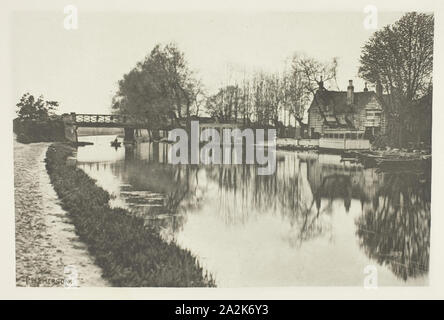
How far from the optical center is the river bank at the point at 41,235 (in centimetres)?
346

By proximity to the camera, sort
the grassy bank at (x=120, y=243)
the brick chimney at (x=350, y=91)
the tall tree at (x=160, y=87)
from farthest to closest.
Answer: the brick chimney at (x=350, y=91), the tall tree at (x=160, y=87), the grassy bank at (x=120, y=243)

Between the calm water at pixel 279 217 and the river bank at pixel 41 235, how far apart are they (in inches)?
15.4

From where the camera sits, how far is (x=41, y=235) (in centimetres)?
351

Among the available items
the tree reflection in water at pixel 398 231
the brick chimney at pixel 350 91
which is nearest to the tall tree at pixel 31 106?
the brick chimney at pixel 350 91

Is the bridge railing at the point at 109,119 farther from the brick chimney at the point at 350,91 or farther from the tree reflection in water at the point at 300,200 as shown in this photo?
the brick chimney at the point at 350,91

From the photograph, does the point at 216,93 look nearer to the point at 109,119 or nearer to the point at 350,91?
the point at 109,119

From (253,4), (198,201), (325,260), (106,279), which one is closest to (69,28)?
(253,4)

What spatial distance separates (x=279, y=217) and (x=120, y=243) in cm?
135

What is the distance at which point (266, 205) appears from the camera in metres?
3.61

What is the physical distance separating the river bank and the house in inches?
89.1

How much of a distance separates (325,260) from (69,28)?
2.90 m

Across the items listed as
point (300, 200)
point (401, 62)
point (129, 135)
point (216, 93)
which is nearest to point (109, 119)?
point (129, 135)

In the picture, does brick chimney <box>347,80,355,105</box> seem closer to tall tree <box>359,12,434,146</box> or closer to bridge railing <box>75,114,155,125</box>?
tall tree <box>359,12,434,146</box>

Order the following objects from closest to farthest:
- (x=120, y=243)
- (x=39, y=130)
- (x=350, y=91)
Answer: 1. (x=120, y=243)
2. (x=39, y=130)
3. (x=350, y=91)
